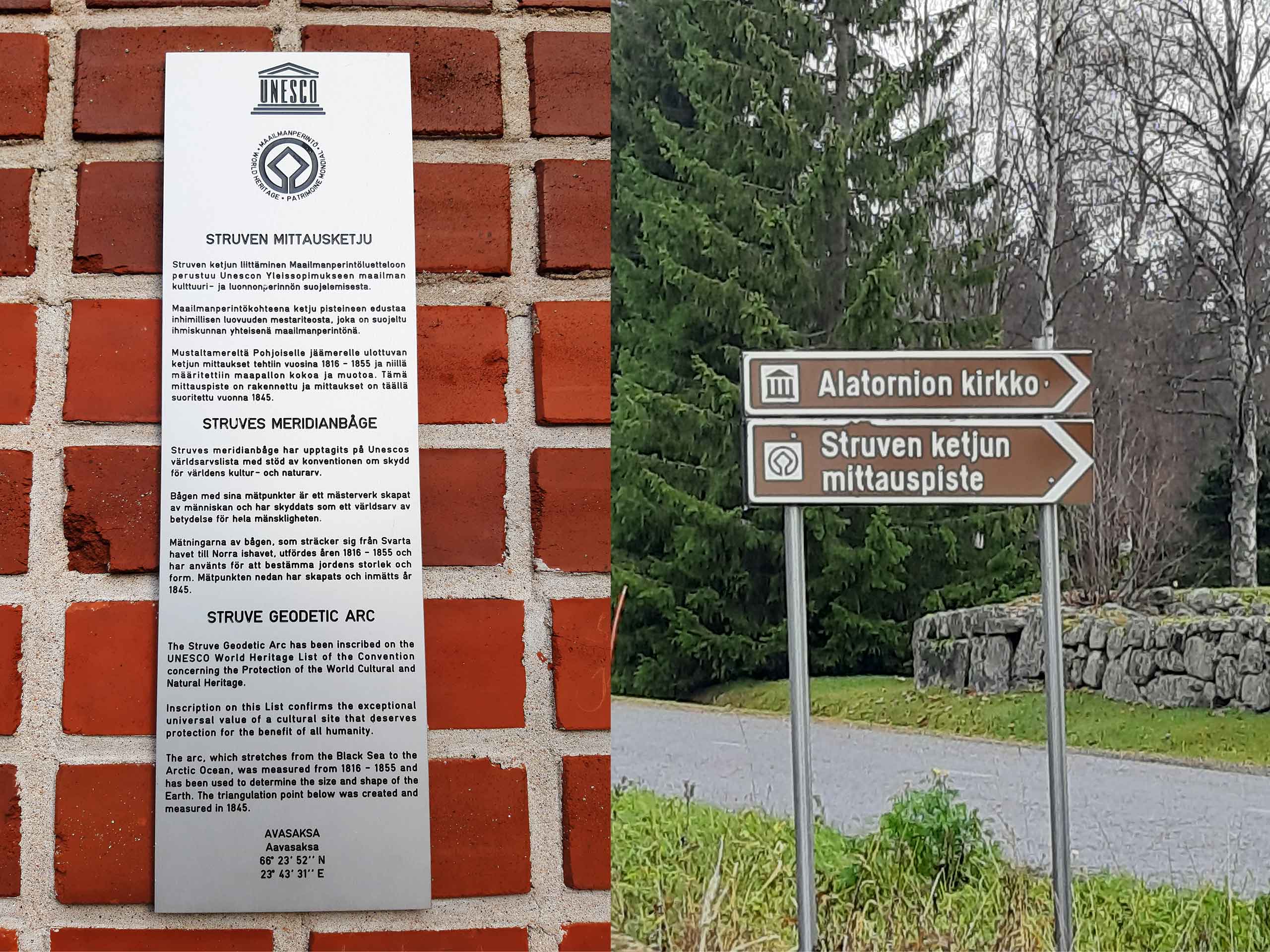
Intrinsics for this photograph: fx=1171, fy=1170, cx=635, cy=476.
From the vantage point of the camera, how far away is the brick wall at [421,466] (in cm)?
99

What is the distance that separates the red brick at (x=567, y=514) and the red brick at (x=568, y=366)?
0.04m

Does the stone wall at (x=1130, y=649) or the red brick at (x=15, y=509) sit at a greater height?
the red brick at (x=15, y=509)

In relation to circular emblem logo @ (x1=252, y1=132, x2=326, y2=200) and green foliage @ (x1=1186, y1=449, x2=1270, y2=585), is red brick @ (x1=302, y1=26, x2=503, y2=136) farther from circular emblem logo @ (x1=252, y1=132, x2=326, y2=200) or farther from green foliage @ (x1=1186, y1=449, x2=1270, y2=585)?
green foliage @ (x1=1186, y1=449, x2=1270, y2=585)

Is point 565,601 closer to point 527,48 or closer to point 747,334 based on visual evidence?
point 527,48

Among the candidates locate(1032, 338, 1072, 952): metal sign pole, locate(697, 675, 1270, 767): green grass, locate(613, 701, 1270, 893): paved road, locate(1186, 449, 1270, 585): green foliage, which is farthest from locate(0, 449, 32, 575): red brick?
locate(1186, 449, 1270, 585): green foliage

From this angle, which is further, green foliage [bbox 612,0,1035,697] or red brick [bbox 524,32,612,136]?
green foliage [bbox 612,0,1035,697]

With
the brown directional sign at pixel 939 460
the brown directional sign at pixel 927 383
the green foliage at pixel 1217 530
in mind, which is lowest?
the green foliage at pixel 1217 530

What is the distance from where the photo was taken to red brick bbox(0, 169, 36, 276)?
39.7 inches

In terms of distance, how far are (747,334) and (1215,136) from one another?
0.76m

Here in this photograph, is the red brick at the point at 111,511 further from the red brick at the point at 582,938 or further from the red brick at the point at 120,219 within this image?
the red brick at the point at 582,938

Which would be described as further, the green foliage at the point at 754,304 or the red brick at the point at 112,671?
the green foliage at the point at 754,304

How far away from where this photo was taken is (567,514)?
3.30 feet

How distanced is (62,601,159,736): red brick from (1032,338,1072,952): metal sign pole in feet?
3.83

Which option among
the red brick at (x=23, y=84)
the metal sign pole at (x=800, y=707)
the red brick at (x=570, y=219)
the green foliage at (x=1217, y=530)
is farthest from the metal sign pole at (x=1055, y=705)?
the red brick at (x=23, y=84)
